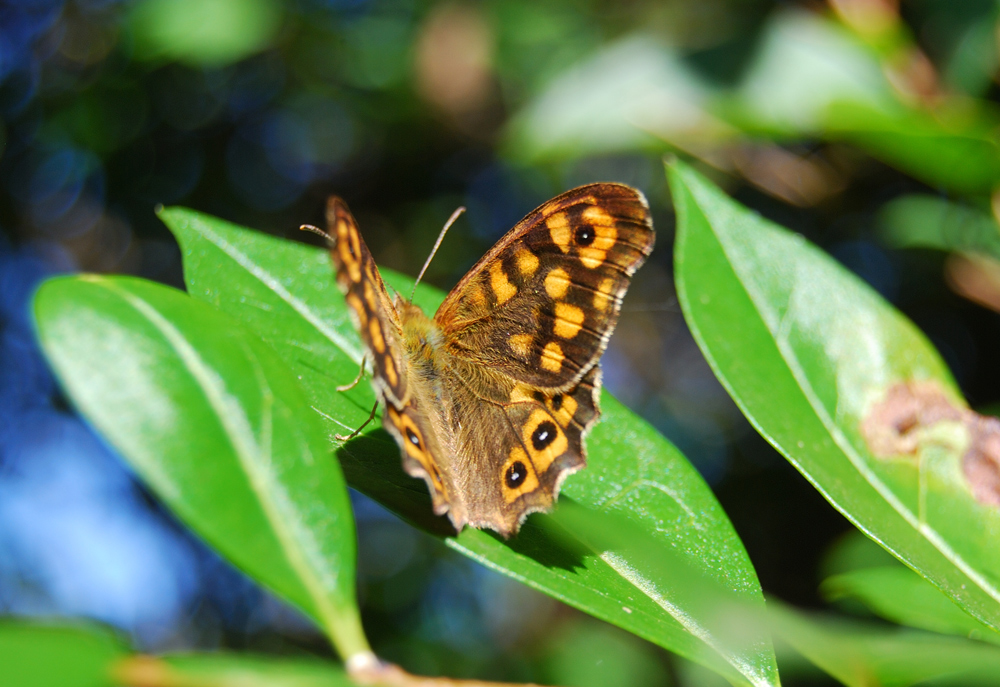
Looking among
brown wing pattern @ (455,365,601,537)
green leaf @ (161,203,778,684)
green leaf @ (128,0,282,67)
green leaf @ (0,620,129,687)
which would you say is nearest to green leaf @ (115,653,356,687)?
green leaf @ (0,620,129,687)

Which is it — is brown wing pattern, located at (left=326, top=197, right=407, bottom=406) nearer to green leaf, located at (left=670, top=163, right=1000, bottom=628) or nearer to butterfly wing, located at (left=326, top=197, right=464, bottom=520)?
butterfly wing, located at (left=326, top=197, right=464, bottom=520)

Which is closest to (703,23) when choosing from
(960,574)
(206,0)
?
(206,0)

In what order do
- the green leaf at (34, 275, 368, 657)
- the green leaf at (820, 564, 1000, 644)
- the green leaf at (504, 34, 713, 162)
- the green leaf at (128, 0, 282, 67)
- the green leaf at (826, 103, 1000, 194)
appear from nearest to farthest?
the green leaf at (34, 275, 368, 657) → the green leaf at (820, 564, 1000, 644) → the green leaf at (826, 103, 1000, 194) → the green leaf at (504, 34, 713, 162) → the green leaf at (128, 0, 282, 67)

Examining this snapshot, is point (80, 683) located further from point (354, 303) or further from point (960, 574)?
point (960, 574)

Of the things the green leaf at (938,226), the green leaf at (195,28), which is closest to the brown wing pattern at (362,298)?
the green leaf at (938,226)

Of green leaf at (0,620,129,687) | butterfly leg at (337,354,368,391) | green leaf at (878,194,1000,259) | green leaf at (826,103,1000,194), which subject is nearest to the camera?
green leaf at (0,620,129,687)
